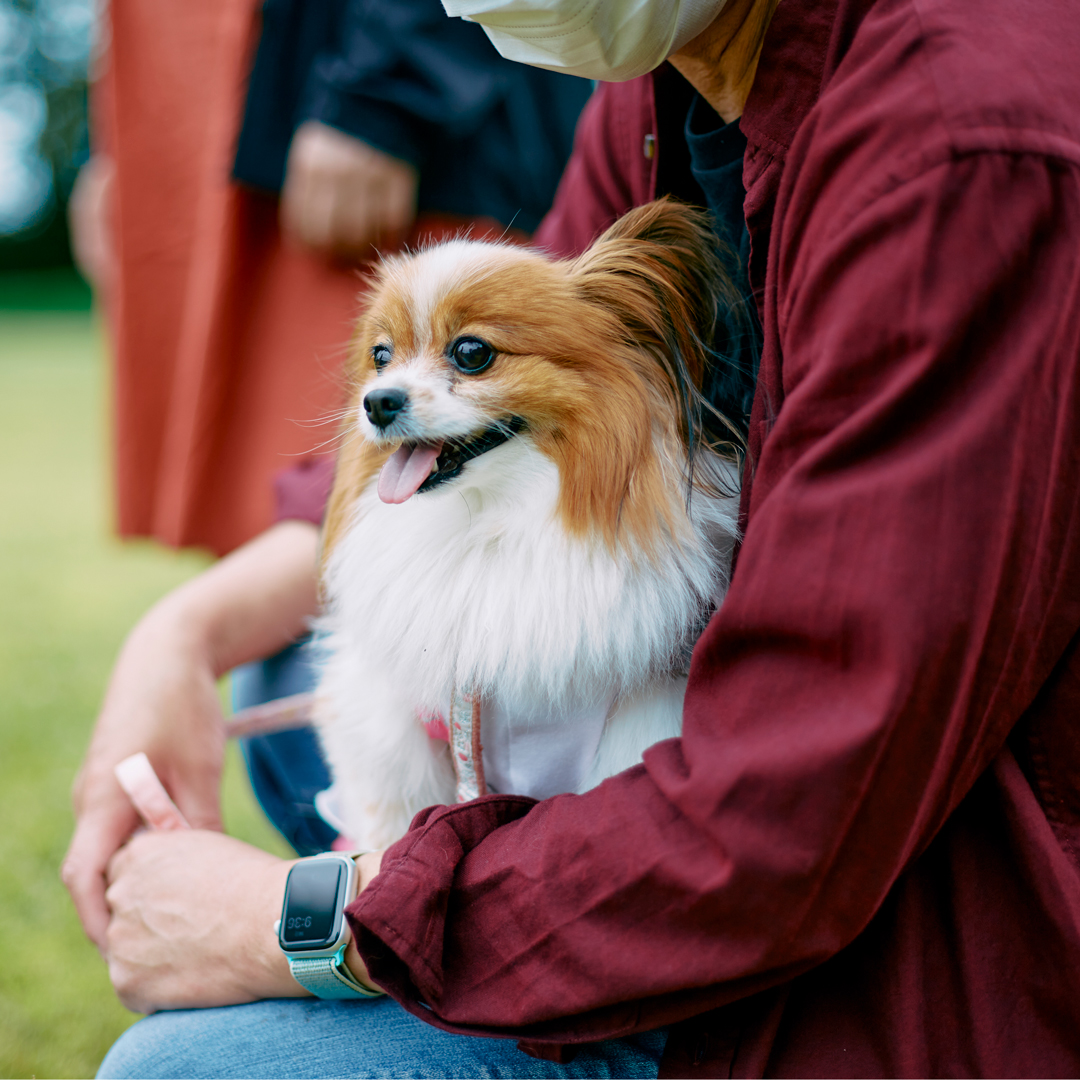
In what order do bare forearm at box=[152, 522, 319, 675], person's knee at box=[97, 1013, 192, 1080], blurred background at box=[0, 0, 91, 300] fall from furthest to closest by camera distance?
1. blurred background at box=[0, 0, 91, 300]
2. bare forearm at box=[152, 522, 319, 675]
3. person's knee at box=[97, 1013, 192, 1080]

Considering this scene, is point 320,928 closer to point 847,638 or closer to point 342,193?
point 847,638

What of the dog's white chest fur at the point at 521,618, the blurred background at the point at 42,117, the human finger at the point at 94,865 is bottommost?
the blurred background at the point at 42,117

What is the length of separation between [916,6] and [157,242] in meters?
2.14

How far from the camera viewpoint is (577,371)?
122 centimetres

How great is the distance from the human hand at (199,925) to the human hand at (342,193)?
138 cm

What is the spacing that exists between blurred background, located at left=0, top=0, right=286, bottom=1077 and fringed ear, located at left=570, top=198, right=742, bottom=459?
188cm

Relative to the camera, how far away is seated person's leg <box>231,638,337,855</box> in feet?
6.19

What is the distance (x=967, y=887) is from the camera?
94 centimetres

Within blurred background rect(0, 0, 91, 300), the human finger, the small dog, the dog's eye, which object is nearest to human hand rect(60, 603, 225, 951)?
the human finger

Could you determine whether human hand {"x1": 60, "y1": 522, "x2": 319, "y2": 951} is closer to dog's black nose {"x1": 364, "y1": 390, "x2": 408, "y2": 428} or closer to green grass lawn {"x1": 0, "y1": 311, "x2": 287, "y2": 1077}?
dog's black nose {"x1": 364, "y1": 390, "x2": 408, "y2": 428}

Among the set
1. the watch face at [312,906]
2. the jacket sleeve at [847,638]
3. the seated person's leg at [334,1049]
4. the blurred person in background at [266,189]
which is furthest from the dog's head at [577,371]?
the blurred person in background at [266,189]

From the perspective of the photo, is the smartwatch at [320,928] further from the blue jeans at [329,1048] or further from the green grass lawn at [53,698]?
the green grass lawn at [53,698]

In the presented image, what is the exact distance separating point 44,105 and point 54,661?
29.1 metres

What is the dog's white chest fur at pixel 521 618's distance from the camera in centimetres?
119
